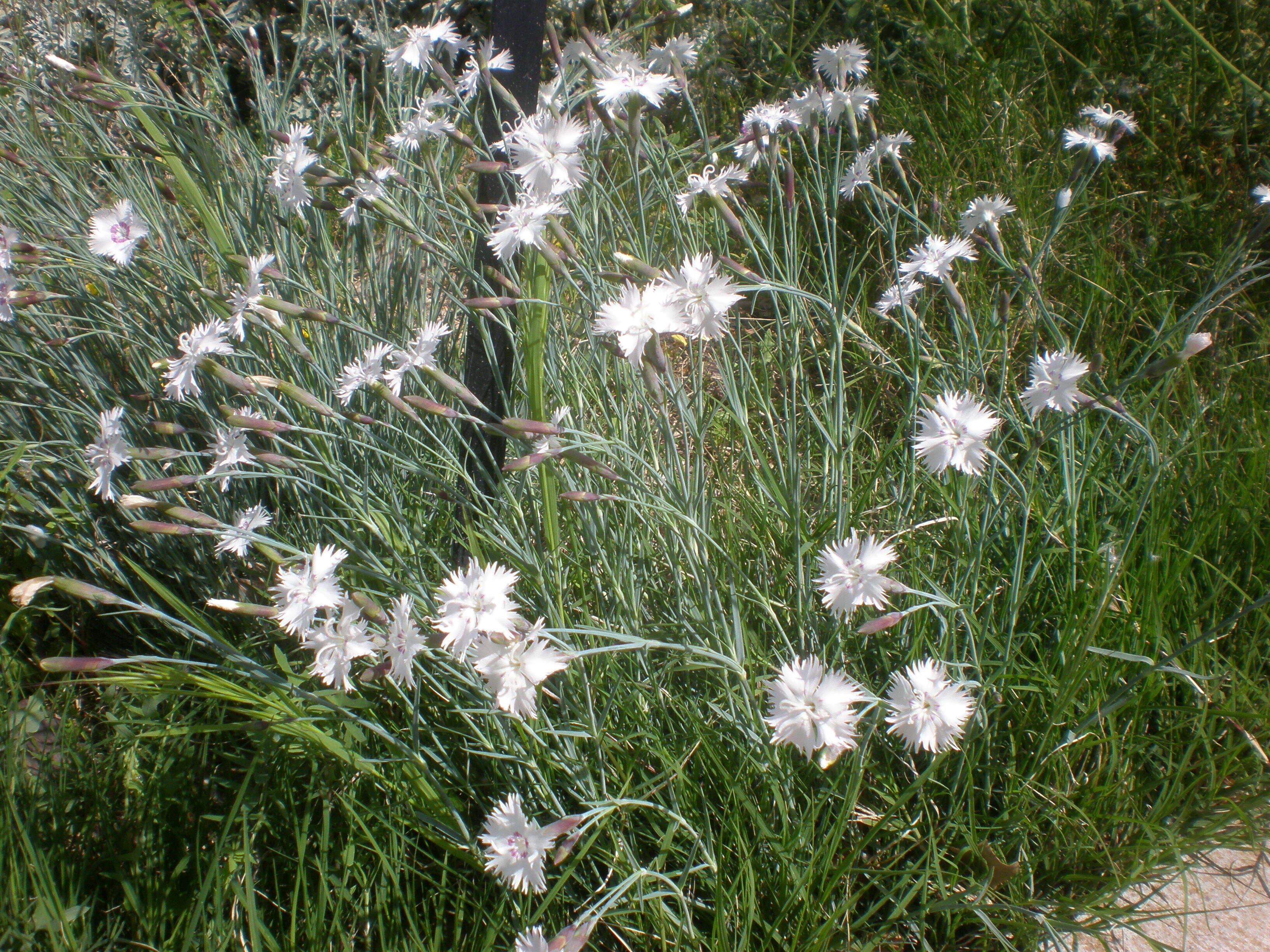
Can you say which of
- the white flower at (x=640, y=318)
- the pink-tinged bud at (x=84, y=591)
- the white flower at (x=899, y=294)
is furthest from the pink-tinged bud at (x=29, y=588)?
the white flower at (x=899, y=294)

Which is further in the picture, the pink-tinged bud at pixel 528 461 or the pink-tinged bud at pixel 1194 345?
the pink-tinged bud at pixel 1194 345

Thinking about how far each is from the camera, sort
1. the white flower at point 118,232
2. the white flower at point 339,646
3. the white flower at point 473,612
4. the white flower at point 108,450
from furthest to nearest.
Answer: the white flower at point 118,232 → the white flower at point 108,450 → the white flower at point 339,646 → the white flower at point 473,612

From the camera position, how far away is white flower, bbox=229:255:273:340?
121 cm

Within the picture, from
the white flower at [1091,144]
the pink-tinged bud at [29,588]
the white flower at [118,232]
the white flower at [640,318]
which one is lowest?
the pink-tinged bud at [29,588]

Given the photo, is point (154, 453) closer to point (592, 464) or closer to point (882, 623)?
point (592, 464)

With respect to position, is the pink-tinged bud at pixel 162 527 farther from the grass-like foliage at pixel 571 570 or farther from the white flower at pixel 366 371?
the white flower at pixel 366 371

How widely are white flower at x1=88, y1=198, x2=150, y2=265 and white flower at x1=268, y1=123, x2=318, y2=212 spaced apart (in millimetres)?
256

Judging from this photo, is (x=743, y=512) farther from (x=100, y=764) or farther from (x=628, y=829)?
(x=100, y=764)

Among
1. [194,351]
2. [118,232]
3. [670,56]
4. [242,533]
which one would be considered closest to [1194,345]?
[670,56]

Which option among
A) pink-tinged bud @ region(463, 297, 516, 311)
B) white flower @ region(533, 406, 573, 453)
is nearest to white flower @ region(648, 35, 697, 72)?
pink-tinged bud @ region(463, 297, 516, 311)

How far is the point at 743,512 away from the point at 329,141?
114cm

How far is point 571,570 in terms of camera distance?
1447mm

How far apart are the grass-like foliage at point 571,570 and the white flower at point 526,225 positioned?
0.01 m

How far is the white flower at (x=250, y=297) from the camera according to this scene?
47.4 inches
